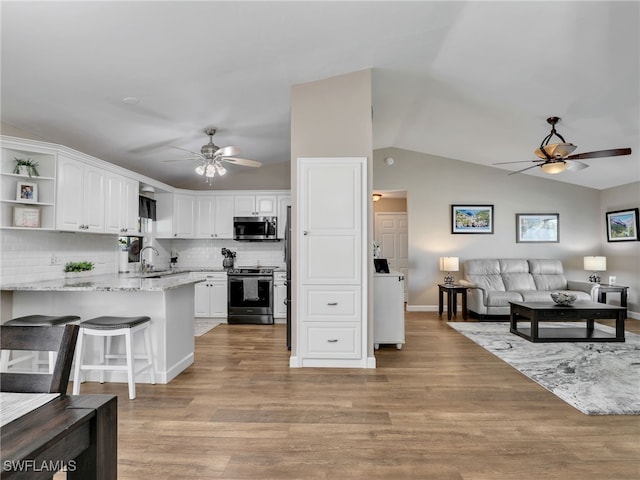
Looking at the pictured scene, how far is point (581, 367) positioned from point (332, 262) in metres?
2.66

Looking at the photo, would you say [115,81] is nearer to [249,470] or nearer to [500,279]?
[249,470]

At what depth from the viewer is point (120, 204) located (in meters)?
4.88

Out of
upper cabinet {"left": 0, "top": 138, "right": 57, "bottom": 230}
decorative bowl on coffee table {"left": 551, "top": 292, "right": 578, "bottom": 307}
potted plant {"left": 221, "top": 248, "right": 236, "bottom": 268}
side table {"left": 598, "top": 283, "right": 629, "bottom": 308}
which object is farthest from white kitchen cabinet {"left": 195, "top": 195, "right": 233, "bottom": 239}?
side table {"left": 598, "top": 283, "right": 629, "bottom": 308}

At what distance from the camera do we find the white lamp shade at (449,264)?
686 cm

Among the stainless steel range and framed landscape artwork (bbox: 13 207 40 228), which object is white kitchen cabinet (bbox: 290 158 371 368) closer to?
the stainless steel range

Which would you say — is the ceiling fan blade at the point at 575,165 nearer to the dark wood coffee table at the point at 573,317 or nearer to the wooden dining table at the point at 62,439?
the dark wood coffee table at the point at 573,317

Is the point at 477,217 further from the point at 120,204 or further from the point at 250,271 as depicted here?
the point at 120,204

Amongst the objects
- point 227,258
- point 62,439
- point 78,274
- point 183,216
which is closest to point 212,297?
point 227,258

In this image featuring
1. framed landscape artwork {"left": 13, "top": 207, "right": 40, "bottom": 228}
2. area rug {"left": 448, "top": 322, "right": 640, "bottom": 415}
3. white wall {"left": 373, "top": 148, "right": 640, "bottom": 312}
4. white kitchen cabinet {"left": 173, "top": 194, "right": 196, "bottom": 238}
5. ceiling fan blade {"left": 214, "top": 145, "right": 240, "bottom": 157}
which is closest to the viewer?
area rug {"left": 448, "top": 322, "right": 640, "bottom": 415}

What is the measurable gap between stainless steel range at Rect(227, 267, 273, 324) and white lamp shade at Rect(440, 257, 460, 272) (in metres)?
3.08

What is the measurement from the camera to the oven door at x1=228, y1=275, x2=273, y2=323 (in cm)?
→ 622

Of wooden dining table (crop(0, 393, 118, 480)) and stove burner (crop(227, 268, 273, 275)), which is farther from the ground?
stove burner (crop(227, 268, 273, 275))

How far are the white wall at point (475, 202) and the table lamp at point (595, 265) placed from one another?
0.44 m

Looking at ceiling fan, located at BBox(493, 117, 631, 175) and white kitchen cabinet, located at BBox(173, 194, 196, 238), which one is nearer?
ceiling fan, located at BBox(493, 117, 631, 175)
